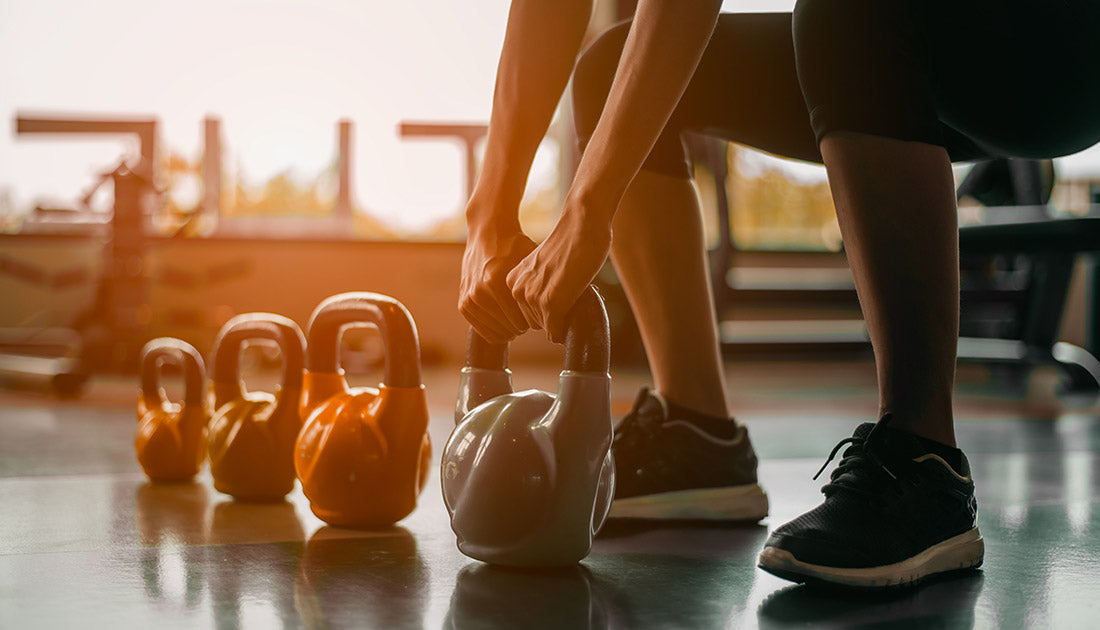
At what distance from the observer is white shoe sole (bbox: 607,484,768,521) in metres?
1.12

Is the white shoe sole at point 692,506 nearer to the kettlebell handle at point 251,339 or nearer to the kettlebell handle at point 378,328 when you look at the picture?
the kettlebell handle at point 378,328

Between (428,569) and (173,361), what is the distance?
0.82m

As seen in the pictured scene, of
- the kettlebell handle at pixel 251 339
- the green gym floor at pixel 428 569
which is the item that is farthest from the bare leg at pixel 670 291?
the kettlebell handle at pixel 251 339

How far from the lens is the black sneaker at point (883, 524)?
2.66 ft

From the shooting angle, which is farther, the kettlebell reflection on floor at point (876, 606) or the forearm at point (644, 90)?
the forearm at point (644, 90)

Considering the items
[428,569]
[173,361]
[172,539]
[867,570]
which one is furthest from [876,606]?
[173,361]

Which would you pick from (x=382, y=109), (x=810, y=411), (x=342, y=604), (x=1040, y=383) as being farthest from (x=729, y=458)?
(x=382, y=109)

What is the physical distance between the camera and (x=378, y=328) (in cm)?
110

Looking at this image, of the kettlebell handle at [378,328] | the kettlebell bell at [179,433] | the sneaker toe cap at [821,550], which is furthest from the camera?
the kettlebell bell at [179,433]

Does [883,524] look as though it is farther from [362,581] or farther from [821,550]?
[362,581]

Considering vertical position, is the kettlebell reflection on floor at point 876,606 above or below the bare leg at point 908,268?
below

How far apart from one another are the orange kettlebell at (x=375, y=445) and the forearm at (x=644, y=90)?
0.33 metres

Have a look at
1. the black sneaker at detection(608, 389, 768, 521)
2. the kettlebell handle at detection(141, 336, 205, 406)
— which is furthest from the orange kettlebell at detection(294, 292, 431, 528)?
the kettlebell handle at detection(141, 336, 205, 406)

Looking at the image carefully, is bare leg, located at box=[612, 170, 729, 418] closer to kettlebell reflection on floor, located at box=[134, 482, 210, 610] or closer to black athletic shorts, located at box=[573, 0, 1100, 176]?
black athletic shorts, located at box=[573, 0, 1100, 176]
